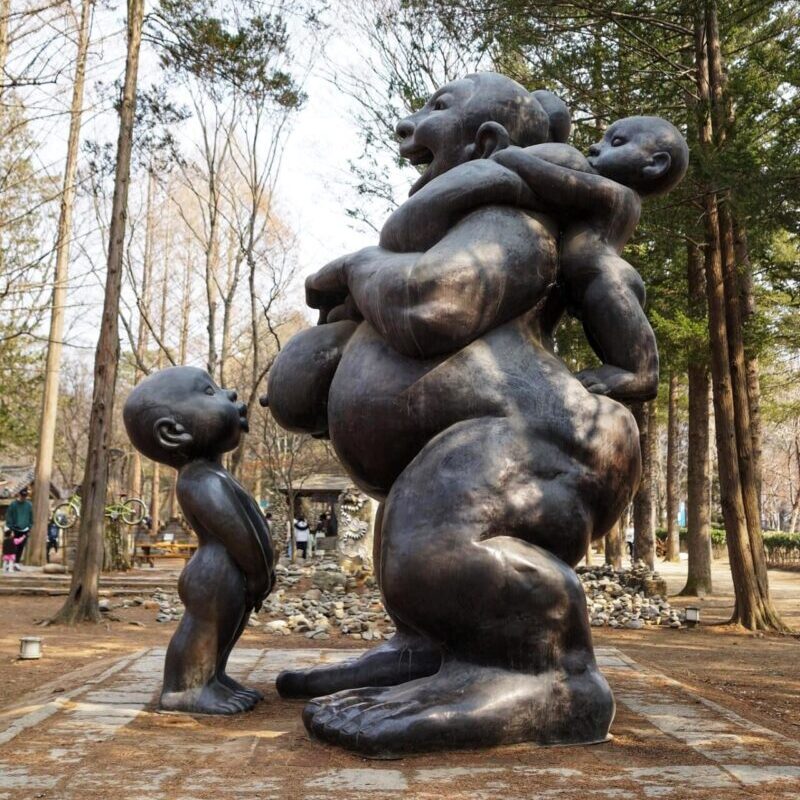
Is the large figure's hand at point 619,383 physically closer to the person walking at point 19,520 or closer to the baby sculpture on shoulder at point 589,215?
the baby sculpture on shoulder at point 589,215

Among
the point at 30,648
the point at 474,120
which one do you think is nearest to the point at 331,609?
the point at 30,648

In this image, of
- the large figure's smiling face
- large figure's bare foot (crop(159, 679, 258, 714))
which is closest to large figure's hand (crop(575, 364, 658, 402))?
the large figure's smiling face

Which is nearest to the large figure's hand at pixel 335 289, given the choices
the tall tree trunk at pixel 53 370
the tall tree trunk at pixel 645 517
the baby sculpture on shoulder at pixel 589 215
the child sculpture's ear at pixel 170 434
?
the baby sculpture on shoulder at pixel 589 215

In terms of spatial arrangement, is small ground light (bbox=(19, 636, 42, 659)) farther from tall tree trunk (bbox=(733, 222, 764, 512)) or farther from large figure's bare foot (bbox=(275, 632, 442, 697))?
tall tree trunk (bbox=(733, 222, 764, 512))

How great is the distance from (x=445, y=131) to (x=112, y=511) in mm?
16101

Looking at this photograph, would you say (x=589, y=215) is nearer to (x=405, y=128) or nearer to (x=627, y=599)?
(x=405, y=128)

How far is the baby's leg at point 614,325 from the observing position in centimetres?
340

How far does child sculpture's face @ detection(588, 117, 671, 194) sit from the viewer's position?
3.65 m

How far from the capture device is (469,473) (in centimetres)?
313

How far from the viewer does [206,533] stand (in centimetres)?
388

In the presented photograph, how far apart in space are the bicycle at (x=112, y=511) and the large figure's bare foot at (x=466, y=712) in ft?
53.2

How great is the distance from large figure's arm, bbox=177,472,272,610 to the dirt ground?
1.84ft

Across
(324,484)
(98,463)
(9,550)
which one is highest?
(324,484)

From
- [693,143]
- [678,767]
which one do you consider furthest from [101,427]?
[678,767]
